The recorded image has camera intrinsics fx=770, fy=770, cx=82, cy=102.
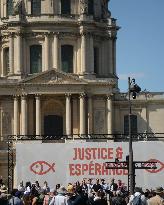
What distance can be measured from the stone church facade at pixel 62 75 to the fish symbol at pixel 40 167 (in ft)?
68.5

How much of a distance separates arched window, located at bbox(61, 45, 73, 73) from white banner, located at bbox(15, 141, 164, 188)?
102ft

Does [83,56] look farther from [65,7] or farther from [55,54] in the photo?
[65,7]

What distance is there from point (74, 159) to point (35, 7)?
3540 cm

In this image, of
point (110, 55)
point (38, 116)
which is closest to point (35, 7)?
point (110, 55)

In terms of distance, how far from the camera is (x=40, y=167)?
5175cm

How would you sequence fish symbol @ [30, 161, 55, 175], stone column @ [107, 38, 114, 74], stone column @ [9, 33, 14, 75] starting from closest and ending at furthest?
fish symbol @ [30, 161, 55, 175]
stone column @ [9, 33, 14, 75]
stone column @ [107, 38, 114, 74]

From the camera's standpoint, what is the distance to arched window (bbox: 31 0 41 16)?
83188mm

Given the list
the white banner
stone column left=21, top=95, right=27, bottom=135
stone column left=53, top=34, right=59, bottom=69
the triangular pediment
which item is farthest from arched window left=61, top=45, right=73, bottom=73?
the white banner

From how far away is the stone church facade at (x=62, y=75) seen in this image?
7606 centimetres

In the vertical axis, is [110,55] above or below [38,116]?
above

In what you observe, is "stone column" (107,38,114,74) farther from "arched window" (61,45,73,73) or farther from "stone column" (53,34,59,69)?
"stone column" (53,34,59,69)

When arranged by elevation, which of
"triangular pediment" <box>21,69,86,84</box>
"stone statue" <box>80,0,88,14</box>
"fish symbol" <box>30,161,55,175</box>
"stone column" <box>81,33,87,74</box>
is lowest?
"fish symbol" <box>30,161,55,175</box>

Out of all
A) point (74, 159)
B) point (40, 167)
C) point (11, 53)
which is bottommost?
point (40, 167)

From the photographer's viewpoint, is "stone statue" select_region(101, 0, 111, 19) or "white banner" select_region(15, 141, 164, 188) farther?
"stone statue" select_region(101, 0, 111, 19)
